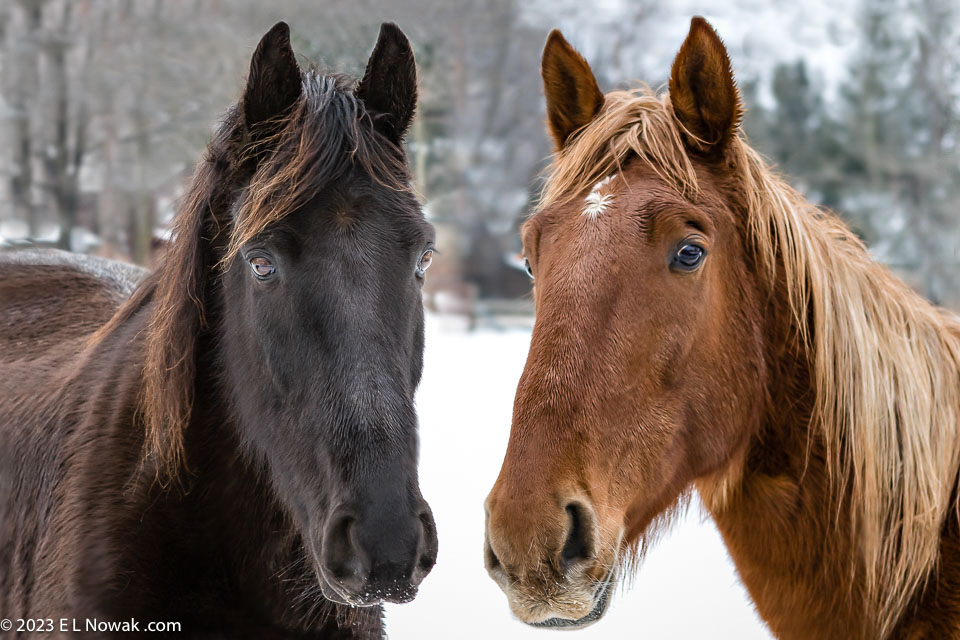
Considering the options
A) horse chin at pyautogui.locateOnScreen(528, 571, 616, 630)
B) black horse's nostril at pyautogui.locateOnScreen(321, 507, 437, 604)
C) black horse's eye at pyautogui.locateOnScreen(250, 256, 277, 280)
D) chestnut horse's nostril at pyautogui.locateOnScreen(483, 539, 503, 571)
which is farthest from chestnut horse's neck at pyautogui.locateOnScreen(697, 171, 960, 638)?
black horse's eye at pyautogui.locateOnScreen(250, 256, 277, 280)

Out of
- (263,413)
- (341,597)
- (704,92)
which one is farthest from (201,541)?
(704,92)

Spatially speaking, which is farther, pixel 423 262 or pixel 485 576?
pixel 485 576

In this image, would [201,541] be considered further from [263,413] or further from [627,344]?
[627,344]

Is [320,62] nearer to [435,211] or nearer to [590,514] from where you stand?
[590,514]

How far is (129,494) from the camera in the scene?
1.87m

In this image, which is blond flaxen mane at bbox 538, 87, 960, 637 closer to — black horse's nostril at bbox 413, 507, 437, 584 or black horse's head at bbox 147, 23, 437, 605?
black horse's head at bbox 147, 23, 437, 605

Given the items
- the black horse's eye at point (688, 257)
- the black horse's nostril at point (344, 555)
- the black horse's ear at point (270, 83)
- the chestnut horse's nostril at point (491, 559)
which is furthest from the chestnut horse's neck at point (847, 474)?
the black horse's ear at point (270, 83)

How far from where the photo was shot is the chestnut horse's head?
1.46 metres

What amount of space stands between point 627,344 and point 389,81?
3.32 feet

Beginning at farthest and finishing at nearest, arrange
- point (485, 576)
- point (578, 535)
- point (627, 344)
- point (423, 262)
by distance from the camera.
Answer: point (485, 576)
point (423, 262)
point (627, 344)
point (578, 535)

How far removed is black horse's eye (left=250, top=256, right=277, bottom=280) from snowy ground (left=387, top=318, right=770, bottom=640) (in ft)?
6.34

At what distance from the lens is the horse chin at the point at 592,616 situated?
4.92 feet

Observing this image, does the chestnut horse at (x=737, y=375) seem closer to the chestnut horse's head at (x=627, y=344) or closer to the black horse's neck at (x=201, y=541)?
the chestnut horse's head at (x=627, y=344)

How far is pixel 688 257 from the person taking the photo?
1662 millimetres
